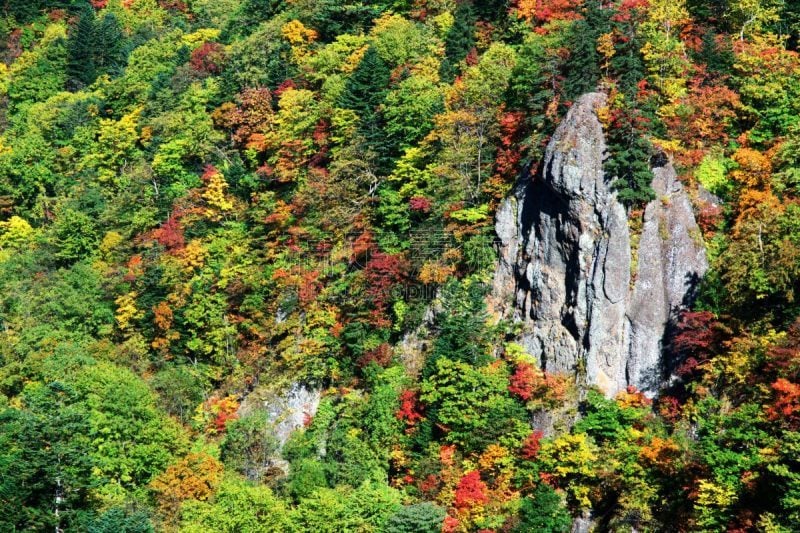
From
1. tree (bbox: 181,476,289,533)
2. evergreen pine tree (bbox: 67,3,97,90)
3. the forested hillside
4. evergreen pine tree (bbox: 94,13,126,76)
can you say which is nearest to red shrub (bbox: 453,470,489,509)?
the forested hillside

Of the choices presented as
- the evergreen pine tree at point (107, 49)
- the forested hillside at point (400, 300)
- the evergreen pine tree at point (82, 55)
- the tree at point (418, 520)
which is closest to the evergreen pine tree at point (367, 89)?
the forested hillside at point (400, 300)

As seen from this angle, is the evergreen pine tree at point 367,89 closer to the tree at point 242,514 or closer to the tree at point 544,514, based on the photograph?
the tree at point 242,514

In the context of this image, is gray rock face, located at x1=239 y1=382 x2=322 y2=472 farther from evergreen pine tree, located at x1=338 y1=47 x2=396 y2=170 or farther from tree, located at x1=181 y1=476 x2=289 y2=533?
evergreen pine tree, located at x1=338 y1=47 x2=396 y2=170

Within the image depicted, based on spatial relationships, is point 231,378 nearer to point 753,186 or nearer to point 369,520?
point 369,520

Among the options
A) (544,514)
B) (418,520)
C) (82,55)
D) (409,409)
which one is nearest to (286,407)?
(409,409)

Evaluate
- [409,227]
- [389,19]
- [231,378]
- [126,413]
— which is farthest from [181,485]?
[389,19]

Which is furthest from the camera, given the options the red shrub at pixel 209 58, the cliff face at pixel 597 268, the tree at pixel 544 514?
the red shrub at pixel 209 58

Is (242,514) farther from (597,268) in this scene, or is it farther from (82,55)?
(82,55)

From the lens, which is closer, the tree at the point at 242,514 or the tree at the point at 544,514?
the tree at the point at 544,514
